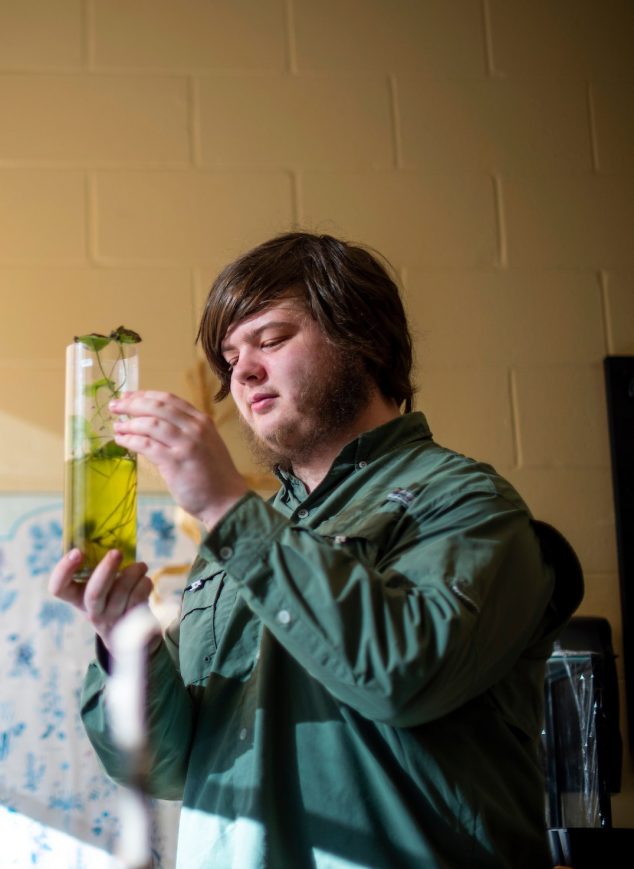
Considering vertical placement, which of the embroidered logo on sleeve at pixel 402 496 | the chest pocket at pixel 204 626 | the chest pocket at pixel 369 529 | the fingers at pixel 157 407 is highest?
the fingers at pixel 157 407

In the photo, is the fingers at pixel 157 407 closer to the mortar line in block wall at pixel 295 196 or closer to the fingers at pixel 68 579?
the fingers at pixel 68 579

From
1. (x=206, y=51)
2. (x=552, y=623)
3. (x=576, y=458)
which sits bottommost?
(x=552, y=623)

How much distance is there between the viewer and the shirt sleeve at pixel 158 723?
47.2 inches

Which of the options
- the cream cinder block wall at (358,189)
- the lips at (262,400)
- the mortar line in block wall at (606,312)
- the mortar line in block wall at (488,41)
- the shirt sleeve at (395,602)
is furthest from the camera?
the mortar line in block wall at (488,41)

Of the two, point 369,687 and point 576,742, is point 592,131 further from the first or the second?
point 369,687

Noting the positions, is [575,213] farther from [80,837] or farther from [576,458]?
[80,837]

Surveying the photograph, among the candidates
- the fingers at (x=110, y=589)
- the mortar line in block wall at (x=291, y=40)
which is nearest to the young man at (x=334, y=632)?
the fingers at (x=110, y=589)

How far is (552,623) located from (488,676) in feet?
0.53

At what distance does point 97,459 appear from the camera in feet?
3.60

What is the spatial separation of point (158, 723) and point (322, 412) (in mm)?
433

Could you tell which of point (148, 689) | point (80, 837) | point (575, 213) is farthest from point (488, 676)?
point (575, 213)

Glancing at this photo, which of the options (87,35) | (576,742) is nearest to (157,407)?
(576,742)

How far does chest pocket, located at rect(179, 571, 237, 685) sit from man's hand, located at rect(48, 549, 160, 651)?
0.18m

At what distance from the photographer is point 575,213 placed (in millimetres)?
2500
